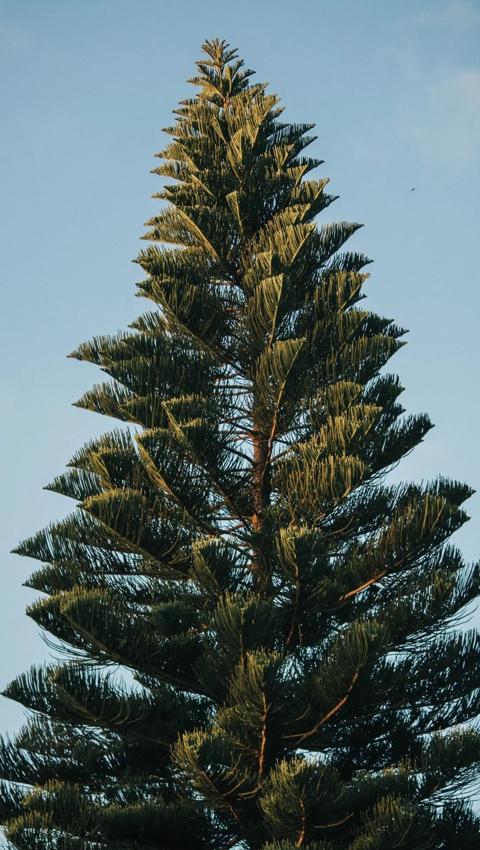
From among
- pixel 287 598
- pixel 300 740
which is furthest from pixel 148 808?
pixel 287 598

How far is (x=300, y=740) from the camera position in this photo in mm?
8227

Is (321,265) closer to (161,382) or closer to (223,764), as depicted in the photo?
(161,382)

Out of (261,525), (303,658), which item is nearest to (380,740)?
(303,658)

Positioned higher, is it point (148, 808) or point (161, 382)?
point (161, 382)

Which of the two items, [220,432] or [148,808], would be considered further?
[220,432]

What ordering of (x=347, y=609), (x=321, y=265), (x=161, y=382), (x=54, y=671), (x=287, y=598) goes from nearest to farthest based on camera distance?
(x=54, y=671), (x=287, y=598), (x=347, y=609), (x=161, y=382), (x=321, y=265)

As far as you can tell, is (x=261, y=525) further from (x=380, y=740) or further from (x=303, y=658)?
(x=380, y=740)

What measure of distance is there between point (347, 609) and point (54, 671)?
217cm

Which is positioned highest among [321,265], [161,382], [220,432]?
[321,265]

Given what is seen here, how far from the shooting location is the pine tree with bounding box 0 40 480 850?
7.64 metres

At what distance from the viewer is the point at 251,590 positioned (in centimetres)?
862

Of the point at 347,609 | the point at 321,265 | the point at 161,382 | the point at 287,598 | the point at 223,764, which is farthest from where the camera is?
the point at 321,265

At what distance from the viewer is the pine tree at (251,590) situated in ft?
25.1

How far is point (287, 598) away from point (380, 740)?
1.23m
